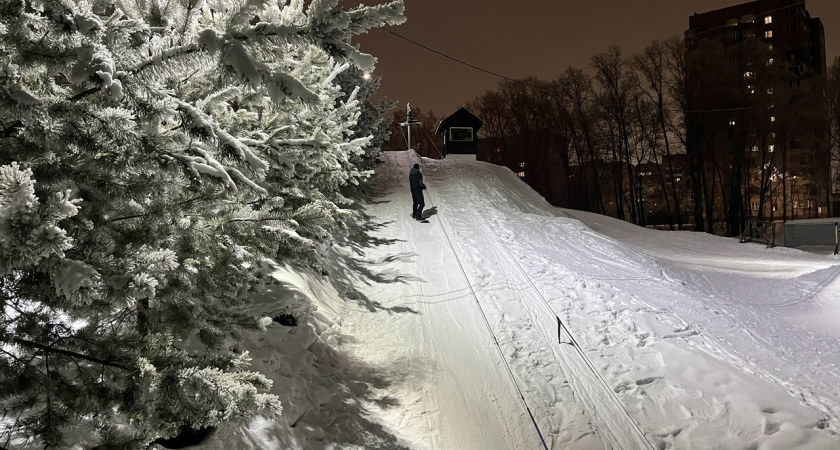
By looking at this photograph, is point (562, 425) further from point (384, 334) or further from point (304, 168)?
point (304, 168)

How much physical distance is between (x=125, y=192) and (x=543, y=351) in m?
6.79

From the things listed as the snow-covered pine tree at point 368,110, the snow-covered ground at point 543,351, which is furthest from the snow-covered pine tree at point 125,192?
the snow-covered pine tree at point 368,110

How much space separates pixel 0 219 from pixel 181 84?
6.26 feet

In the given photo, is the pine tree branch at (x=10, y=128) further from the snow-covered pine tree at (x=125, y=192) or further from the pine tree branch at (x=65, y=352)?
the pine tree branch at (x=65, y=352)

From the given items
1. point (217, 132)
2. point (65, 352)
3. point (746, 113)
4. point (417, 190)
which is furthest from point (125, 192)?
point (746, 113)

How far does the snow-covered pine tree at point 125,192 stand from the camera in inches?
76.2

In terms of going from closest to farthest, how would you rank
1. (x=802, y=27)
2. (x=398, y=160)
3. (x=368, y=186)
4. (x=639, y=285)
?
(x=639, y=285) → (x=368, y=186) → (x=398, y=160) → (x=802, y=27)

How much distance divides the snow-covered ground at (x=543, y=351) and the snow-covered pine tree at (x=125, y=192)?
183 centimetres

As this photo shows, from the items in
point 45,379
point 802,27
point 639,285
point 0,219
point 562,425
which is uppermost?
point 802,27

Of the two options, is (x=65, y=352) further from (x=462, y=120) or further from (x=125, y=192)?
(x=462, y=120)

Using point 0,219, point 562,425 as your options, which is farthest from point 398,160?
point 0,219

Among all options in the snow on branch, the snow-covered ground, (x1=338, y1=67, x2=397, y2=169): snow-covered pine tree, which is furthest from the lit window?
the snow on branch

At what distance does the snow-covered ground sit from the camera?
5668mm

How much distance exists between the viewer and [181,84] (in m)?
3.19
